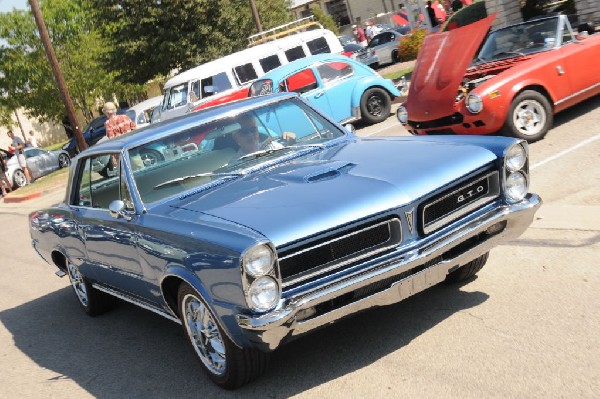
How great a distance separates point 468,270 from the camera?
5.60 metres

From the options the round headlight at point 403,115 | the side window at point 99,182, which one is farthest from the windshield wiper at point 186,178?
the round headlight at point 403,115

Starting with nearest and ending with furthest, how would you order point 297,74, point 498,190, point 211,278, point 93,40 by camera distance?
point 211,278, point 498,190, point 297,74, point 93,40

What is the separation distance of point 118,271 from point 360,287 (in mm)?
2359

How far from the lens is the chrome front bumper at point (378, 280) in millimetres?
4094

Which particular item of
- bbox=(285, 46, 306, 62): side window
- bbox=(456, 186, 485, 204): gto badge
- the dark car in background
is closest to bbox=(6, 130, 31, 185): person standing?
the dark car in background

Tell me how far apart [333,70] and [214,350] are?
10.9 m

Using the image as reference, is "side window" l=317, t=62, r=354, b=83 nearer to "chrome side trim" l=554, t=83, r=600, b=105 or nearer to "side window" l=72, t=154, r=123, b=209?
"chrome side trim" l=554, t=83, r=600, b=105

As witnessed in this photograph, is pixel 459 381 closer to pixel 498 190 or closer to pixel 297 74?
pixel 498 190

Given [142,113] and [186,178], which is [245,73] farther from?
[186,178]

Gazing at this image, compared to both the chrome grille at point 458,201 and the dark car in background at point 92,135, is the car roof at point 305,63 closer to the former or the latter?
the chrome grille at point 458,201

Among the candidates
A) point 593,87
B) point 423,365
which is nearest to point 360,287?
point 423,365

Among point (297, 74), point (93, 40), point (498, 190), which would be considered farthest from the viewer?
point (93, 40)

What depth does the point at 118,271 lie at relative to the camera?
5883mm

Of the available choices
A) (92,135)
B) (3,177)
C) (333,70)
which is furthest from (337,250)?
(92,135)
